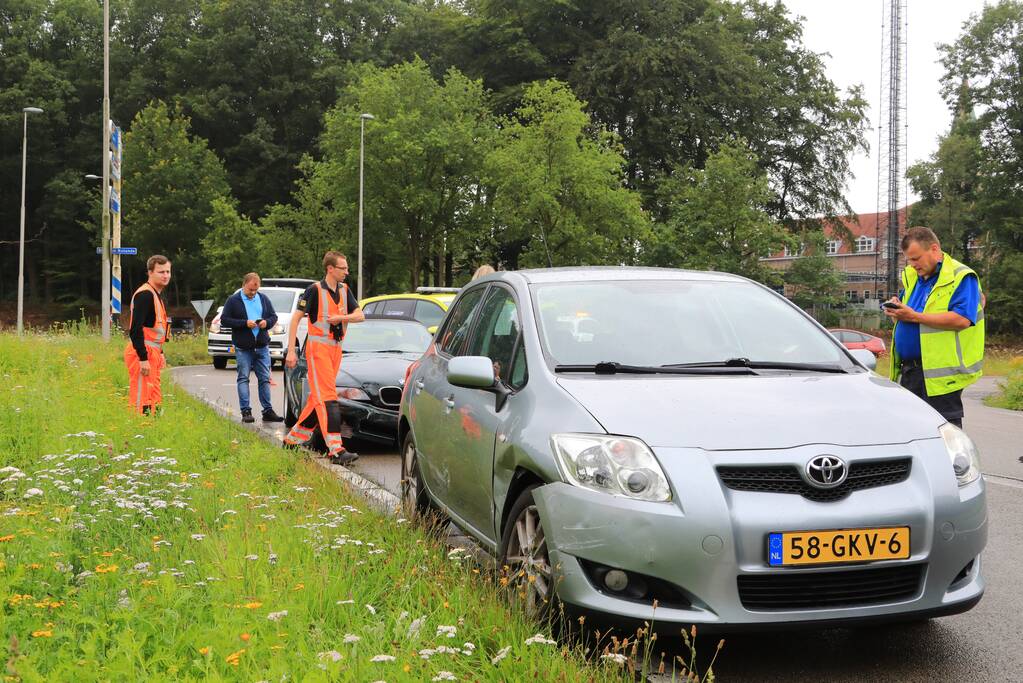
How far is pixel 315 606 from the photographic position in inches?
165

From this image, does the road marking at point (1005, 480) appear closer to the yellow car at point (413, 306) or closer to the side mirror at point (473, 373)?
the side mirror at point (473, 373)

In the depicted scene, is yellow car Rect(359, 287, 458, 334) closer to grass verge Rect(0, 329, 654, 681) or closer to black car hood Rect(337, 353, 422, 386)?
black car hood Rect(337, 353, 422, 386)

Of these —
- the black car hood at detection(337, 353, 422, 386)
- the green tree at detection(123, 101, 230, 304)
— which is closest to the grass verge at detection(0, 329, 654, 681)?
the black car hood at detection(337, 353, 422, 386)

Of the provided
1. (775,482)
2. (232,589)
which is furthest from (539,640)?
(232,589)

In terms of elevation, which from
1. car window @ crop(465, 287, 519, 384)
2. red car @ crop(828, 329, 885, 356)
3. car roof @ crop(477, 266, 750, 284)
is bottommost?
red car @ crop(828, 329, 885, 356)

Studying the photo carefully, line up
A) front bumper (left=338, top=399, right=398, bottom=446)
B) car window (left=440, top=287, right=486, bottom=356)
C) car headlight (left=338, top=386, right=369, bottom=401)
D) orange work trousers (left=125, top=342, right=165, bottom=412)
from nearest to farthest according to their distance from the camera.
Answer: car window (left=440, top=287, right=486, bottom=356) < orange work trousers (left=125, top=342, right=165, bottom=412) < front bumper (left=338, top=399, right=398, bottom=446) < car headlight (left=338, top=386, right=369, bottom=401)

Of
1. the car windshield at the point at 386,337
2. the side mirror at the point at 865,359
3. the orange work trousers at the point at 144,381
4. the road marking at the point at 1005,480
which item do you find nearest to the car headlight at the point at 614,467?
the side mirror at the point at 865,359

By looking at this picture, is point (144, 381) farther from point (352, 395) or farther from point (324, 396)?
point (324, 396)

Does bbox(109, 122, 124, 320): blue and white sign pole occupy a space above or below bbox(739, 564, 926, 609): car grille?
above

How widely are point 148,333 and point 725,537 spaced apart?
7.15 meters

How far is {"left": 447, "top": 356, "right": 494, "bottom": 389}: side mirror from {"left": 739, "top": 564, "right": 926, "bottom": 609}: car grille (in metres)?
1.46

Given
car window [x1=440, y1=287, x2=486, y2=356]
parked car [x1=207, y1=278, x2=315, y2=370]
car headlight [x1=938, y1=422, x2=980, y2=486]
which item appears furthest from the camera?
parked car [x1=207, y1=278, x2=315, y2=370]

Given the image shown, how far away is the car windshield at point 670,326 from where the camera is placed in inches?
191

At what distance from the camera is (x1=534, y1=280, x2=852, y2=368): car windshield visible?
4848mm
